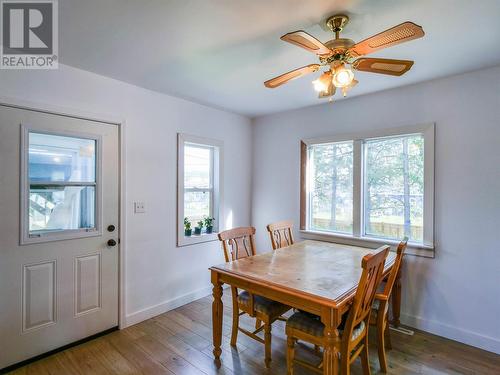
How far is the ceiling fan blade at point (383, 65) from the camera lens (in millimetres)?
1621

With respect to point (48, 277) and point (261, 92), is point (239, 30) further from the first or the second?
point (48, 277)

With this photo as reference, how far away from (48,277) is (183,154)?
1.77m

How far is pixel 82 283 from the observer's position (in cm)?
243

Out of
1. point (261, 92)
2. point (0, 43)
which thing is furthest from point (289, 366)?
point (0, 43)

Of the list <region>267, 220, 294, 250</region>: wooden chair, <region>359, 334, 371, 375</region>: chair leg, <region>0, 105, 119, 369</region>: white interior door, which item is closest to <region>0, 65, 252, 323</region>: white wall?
<region>0, 105, 119, 369</region>: white interior door

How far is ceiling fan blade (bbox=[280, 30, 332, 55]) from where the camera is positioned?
1.36 m

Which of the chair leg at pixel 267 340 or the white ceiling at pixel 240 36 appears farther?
the chair leg at pixel 267 340

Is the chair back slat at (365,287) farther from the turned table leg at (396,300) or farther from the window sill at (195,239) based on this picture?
the window sill at (195,239)

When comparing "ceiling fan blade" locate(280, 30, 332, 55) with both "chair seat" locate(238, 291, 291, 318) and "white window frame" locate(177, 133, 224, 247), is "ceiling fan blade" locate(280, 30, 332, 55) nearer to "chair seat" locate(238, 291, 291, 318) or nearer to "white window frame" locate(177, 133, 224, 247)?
"chair seat" locate(238, 291, 291, 318)

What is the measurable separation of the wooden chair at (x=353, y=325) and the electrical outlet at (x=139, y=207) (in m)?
1.89

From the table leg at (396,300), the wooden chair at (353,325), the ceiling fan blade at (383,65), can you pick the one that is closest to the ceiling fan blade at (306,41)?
the ceiling fan blade at (383,65)

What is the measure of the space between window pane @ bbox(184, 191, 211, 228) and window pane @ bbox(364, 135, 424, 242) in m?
2.04

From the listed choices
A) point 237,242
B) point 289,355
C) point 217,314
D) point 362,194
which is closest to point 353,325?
point 289,355

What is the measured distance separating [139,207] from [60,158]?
84 cm
